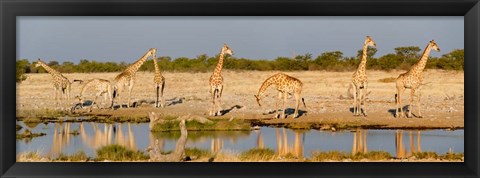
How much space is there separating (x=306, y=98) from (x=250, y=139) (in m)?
3.36

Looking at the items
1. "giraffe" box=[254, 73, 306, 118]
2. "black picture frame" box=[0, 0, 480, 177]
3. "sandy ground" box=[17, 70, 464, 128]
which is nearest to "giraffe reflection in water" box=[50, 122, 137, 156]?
"sandy ground" box=[17, 70, 464, 128]

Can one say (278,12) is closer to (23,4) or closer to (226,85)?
(23,4)

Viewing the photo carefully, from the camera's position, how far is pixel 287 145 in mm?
10703

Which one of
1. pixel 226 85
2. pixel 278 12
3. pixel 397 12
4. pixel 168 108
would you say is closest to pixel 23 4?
pixel 278 12

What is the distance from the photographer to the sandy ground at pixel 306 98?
41.0ft

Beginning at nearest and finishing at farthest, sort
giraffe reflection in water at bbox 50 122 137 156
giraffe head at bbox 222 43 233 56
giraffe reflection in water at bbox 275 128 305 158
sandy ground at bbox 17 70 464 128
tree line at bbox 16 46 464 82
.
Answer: giraffe reflection in water at bbox 275 128 305 158 → giraffe reflection in water at bbox 50 122 137 156 → giraffe head at bbox 222 43 233 56 → sandy ground at bbox 17 70 464 128 → tree line at bbox 16 46 464 82

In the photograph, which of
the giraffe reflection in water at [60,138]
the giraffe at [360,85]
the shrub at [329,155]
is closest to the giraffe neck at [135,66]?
the giraffe reflection in water at [60,138]

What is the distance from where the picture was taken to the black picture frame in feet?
24.0

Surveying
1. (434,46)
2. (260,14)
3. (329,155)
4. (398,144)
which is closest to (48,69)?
(329,155)

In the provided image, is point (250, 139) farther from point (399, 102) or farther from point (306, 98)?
point (306, 98)

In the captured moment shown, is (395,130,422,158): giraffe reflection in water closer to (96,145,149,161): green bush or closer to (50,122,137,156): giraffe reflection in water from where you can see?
(96,145,149,161): green bush

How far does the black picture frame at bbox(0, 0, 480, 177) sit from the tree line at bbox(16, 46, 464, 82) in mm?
7229

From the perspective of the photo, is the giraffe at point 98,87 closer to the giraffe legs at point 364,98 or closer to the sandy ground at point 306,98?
the sandy ground at point 306,98

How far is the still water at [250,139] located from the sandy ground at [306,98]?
559mm
